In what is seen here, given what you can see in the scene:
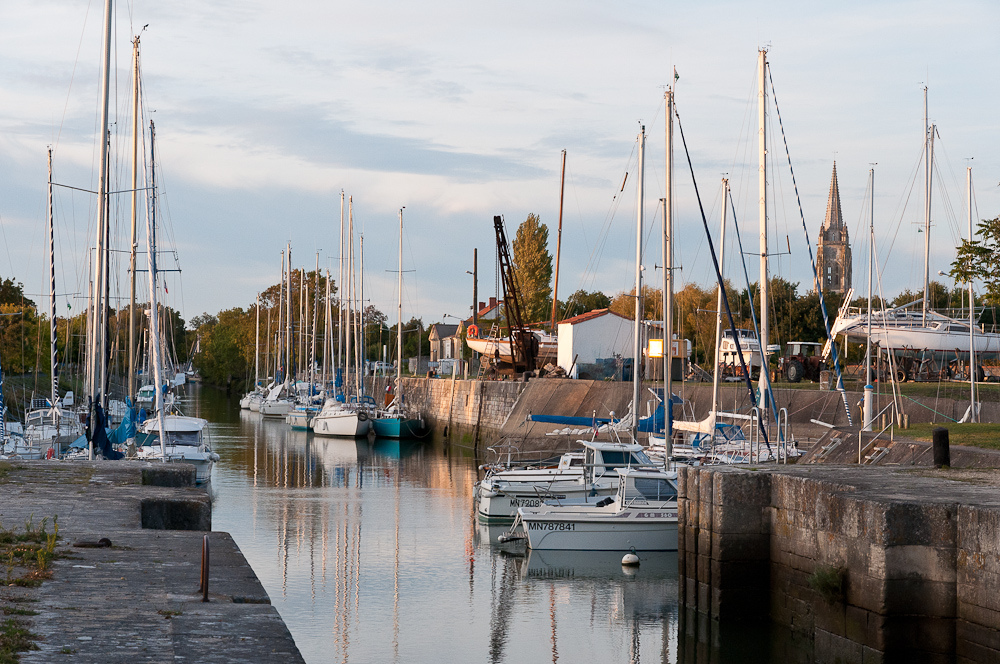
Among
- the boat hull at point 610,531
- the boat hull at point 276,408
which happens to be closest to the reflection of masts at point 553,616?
the boat hull at point 610,531

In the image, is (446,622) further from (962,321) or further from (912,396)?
(962,321)

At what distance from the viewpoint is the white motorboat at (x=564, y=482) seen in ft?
86.2

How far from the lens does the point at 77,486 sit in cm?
1725

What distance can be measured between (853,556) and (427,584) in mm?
10226

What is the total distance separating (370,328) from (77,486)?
107005mm

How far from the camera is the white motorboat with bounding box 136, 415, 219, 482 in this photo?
33.4m

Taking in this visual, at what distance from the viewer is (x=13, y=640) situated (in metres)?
7.91

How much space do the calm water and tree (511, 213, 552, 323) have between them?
6156 centimetres

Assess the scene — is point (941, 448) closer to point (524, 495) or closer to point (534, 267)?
point (524, 495)

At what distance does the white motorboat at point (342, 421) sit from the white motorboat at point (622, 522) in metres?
36.9

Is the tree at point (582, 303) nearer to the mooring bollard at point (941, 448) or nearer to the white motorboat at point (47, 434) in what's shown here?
the white motorboat at point (47, 434)

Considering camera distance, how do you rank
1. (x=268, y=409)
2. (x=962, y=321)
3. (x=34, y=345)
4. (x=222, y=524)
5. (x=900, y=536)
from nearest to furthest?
1. (x=900, y=536)
2. (x=222, y=524)
3. (x=962, y=321)
4. (x=34, y=345)
5. (x=268, y=409)

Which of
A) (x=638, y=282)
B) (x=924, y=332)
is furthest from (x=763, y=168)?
(x=924, y=332)

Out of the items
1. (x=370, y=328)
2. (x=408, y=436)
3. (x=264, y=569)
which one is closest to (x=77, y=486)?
(x=264, y=569)
